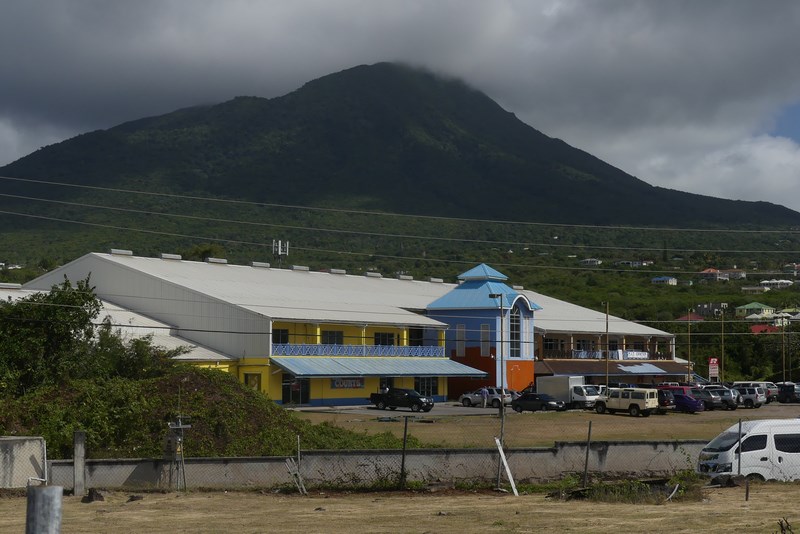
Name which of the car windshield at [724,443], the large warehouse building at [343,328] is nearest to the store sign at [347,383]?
the large warehouse building at [343,328]

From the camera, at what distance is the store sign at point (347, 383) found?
63719 mm

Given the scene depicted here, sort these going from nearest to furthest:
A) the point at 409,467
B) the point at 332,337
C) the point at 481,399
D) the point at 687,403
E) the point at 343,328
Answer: the point at 409,467
the point at 687,403
the point at 481,399
the point at 332,337
the point at 343,328

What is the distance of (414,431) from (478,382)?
3542 cm

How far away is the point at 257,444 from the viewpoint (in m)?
30.7

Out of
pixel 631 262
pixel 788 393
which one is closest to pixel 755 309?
pixel 631 262

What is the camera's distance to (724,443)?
25.8 meters

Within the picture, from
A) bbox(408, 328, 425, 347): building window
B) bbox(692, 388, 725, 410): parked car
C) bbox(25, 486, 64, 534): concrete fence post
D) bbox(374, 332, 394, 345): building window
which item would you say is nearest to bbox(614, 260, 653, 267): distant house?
bbox(408, 328, 425, 347): building window

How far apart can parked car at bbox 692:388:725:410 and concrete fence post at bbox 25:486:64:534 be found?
59.8 meters

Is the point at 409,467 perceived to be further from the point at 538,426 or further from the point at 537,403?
the point at 537,403

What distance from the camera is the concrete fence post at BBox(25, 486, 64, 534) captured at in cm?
696

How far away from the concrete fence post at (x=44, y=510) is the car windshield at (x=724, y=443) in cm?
2122

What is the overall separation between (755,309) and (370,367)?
107 metres

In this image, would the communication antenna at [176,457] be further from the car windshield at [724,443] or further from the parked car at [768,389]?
the parked car at [768,389]

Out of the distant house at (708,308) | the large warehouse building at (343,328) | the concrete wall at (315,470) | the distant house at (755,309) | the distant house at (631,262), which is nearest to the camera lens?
the concrete wall at (315,470)
